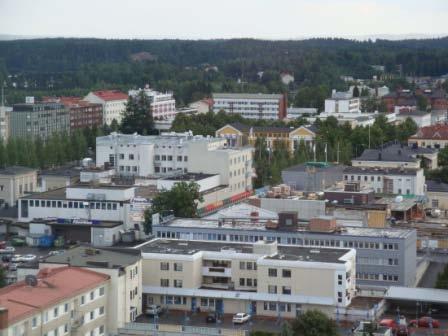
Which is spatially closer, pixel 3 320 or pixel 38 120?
pixel 3 320

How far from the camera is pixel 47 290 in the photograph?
8.77 meters

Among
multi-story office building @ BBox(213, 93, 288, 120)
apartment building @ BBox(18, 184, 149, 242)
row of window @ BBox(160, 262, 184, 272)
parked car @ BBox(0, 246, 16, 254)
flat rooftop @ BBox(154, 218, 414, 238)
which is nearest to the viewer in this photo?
row of window @ BBox(160, 262, 184, 272)

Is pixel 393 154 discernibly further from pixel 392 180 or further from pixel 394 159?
pixel 392 180

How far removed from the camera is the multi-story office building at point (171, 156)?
1725cm

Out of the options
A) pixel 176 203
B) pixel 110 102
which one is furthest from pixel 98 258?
pixel 110 102

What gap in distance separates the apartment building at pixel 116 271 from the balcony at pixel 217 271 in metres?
0.71

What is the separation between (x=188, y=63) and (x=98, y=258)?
48.3 m

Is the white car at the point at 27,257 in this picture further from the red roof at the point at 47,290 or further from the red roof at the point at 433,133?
the red roof at the point at 433,133

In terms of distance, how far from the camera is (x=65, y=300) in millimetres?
8734

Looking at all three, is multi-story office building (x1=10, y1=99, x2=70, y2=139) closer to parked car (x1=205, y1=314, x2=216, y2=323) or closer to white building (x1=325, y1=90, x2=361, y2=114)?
white building (x1=325, y1=90, x2=361, y2=114)

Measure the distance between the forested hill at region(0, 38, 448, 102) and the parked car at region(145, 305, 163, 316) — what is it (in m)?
25.6

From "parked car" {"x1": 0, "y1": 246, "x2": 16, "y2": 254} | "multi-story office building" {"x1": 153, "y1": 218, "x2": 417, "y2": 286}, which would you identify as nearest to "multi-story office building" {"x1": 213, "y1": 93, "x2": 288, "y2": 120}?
"parked car" {"x1": 0, "y1": 246, "x2": 16, "y2": 254}

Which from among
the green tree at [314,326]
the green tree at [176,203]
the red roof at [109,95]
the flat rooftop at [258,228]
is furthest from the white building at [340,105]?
the green tree at [314,326]

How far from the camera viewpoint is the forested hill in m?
42.0
